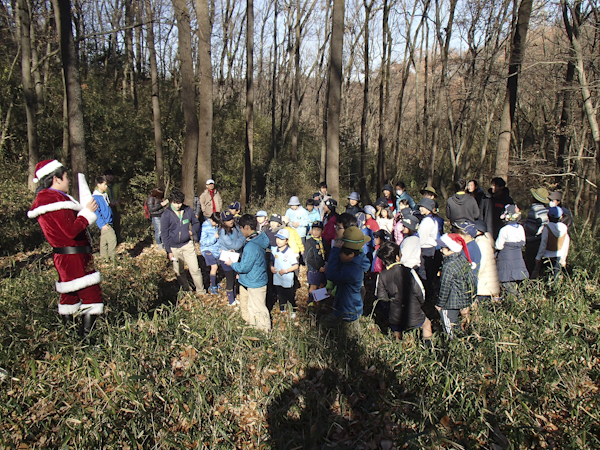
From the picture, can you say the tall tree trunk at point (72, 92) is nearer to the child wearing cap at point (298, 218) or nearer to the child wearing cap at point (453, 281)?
the child wearing cap at point (298, 218)

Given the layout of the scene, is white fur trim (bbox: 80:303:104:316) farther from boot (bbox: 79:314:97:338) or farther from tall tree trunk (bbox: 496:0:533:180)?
tall tree trunk (bbox: 496:0:533:180)

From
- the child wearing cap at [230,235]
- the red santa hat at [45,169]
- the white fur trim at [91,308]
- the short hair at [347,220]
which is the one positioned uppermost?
the red santa hat at [45,169]

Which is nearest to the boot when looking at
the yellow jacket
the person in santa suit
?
the person in santa suit

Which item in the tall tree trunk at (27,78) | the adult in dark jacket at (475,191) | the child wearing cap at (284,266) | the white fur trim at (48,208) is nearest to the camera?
the white fur trim at (48,208)

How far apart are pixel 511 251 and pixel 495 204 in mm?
2498

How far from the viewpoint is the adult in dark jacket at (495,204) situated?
784 cm

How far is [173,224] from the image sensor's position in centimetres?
646

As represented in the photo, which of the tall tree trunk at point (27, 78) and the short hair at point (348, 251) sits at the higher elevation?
the tall tree trunk at point (27, 78)

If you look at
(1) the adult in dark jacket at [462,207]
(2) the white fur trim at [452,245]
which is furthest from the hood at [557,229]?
(2) the white fur trim at [452,245]

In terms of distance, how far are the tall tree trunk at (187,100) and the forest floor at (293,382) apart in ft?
18.0

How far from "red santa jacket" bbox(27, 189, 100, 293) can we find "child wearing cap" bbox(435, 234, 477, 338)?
440 centimetres

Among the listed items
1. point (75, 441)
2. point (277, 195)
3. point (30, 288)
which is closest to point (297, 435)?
point (75, 441)

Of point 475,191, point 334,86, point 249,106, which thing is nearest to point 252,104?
point 249,106

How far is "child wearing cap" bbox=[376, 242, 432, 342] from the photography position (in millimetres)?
4660
